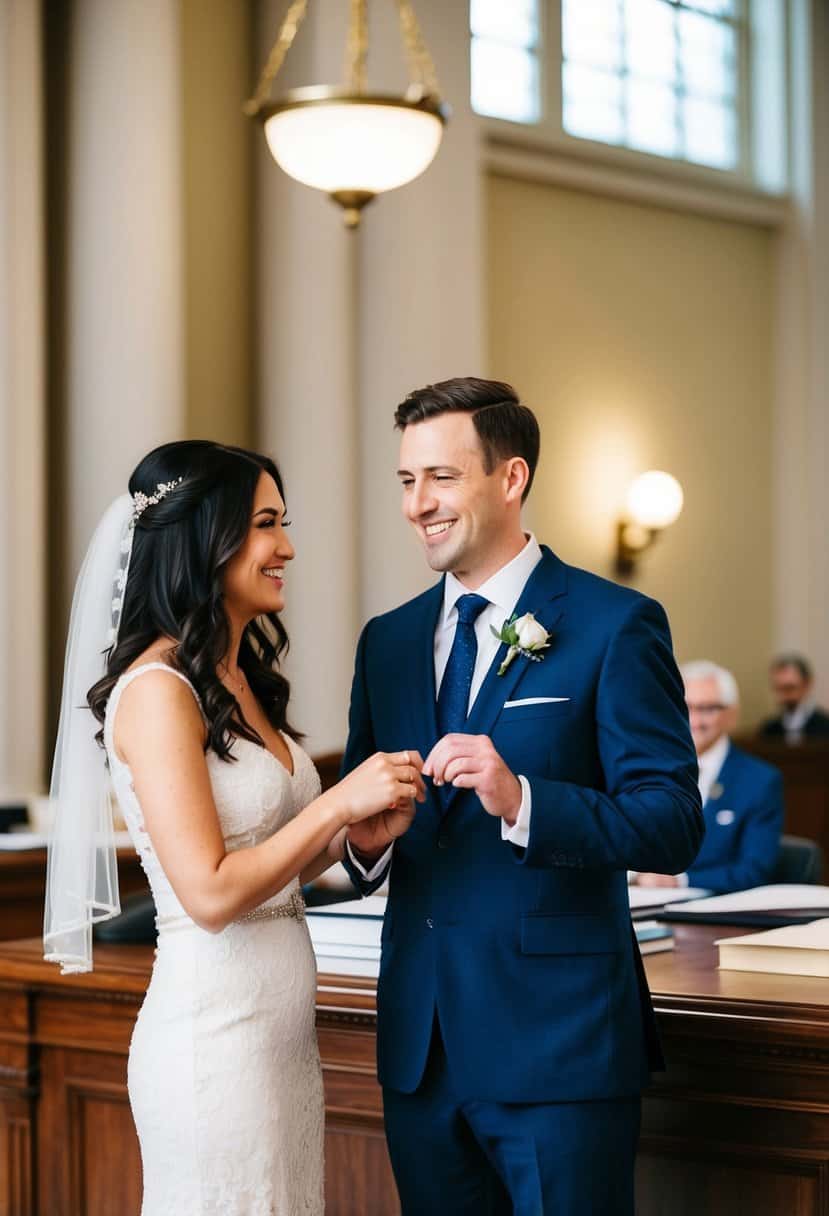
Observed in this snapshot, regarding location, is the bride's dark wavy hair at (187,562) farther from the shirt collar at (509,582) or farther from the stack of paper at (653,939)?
the stack of paper at (653,939)

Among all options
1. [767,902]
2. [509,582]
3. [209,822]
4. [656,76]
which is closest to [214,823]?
[209,822]

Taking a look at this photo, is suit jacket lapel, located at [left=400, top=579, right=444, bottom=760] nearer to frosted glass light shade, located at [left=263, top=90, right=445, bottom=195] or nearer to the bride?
the bride

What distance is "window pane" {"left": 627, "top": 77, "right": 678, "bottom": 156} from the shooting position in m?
11.2

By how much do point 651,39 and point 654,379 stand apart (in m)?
2.29

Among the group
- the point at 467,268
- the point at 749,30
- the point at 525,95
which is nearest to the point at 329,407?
the point at 467,268

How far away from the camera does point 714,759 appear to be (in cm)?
588

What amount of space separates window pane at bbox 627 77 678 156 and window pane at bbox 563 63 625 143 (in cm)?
13

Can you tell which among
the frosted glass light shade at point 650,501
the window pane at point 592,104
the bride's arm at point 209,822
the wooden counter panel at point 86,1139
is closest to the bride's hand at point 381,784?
the bride's arm at point 209,822

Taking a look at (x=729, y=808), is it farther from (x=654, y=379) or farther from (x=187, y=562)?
(x=654, y=379)

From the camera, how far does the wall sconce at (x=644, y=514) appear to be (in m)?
10.5

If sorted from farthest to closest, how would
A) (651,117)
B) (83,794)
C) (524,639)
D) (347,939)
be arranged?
(651,117), (347,939), (83,794), (524,639)

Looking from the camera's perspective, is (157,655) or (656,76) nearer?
(157,655)

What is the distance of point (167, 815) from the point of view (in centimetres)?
256

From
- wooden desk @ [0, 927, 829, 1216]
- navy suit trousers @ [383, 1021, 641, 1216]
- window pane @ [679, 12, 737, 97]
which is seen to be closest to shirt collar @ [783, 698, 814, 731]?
window pane @ [679, 12, 737, 97]
